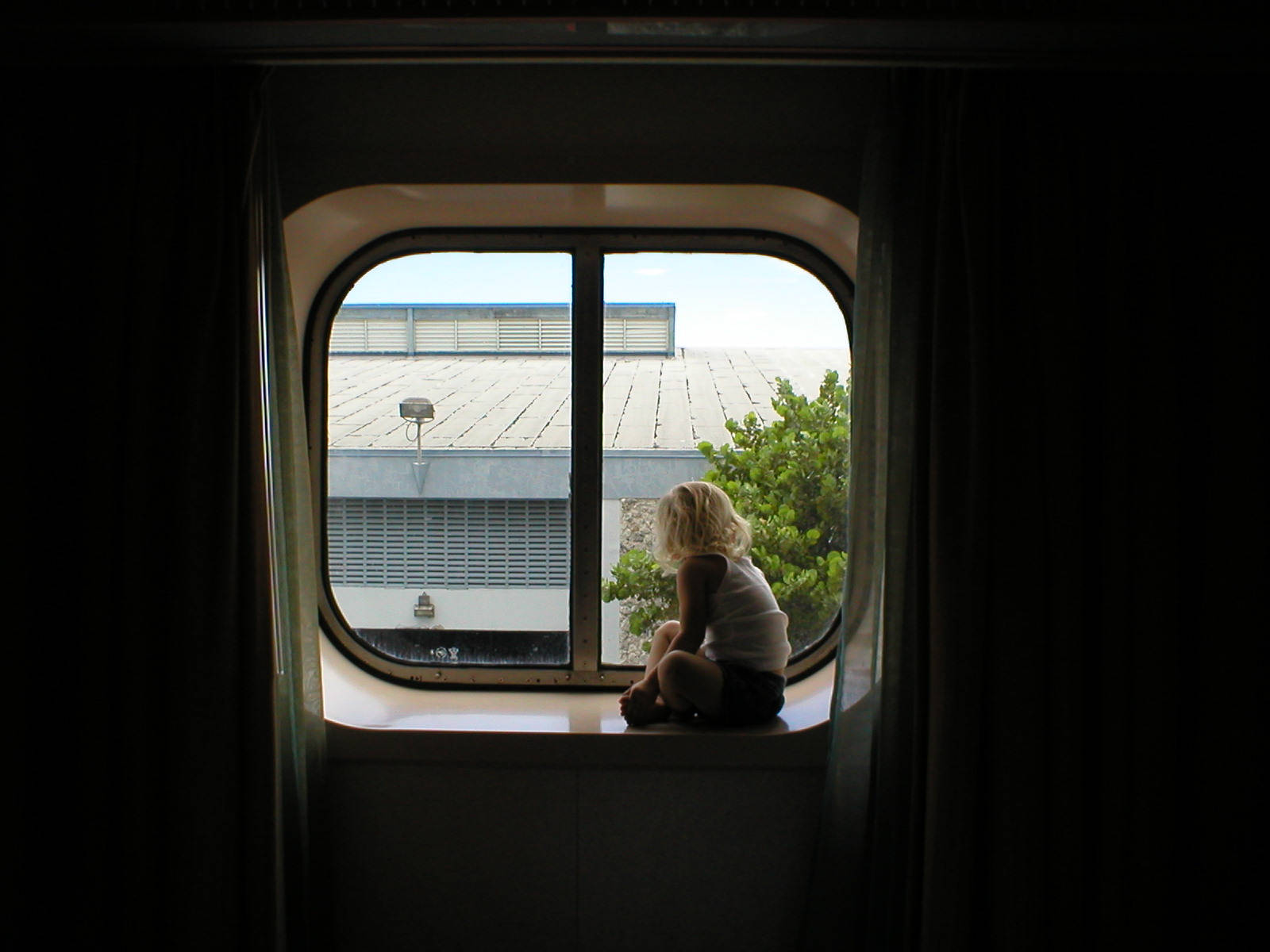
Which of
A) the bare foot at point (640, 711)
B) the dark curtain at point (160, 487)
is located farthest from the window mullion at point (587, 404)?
the dark curtain at point (160, 487)

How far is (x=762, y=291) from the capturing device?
228 centimetres

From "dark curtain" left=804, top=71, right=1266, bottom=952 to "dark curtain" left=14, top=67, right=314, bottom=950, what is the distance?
1300mm

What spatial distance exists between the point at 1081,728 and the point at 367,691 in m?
1.68

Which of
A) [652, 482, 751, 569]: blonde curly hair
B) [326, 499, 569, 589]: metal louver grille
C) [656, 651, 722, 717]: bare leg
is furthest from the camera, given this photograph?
[326, 499, 569, 589]: metal louver grille

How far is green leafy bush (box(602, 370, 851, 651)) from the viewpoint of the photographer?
2293mm

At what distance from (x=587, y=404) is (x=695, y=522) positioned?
0.49 meters

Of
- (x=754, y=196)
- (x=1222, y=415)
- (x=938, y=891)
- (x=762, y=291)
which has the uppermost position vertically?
(x=754, y=196)

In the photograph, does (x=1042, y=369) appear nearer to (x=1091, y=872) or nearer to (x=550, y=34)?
(x=1091, y=872)

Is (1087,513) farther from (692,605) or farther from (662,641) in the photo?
(662,641)

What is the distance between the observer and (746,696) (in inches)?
73.9

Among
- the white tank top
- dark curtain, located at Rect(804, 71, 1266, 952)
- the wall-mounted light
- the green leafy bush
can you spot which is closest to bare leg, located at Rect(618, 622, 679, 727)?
the white tank top

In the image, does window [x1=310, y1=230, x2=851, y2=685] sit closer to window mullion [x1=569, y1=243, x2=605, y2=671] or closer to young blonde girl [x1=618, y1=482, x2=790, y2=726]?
window mullion [x1=569, y1=243, x2=605, y2=671]

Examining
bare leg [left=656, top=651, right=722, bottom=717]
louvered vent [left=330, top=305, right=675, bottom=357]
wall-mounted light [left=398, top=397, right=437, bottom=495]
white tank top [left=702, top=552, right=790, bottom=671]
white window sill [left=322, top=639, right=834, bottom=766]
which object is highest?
louvered vent [left=330, top=305, right=675, bottom=357]

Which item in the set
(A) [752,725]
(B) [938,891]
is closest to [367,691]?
(A) [752,725]
